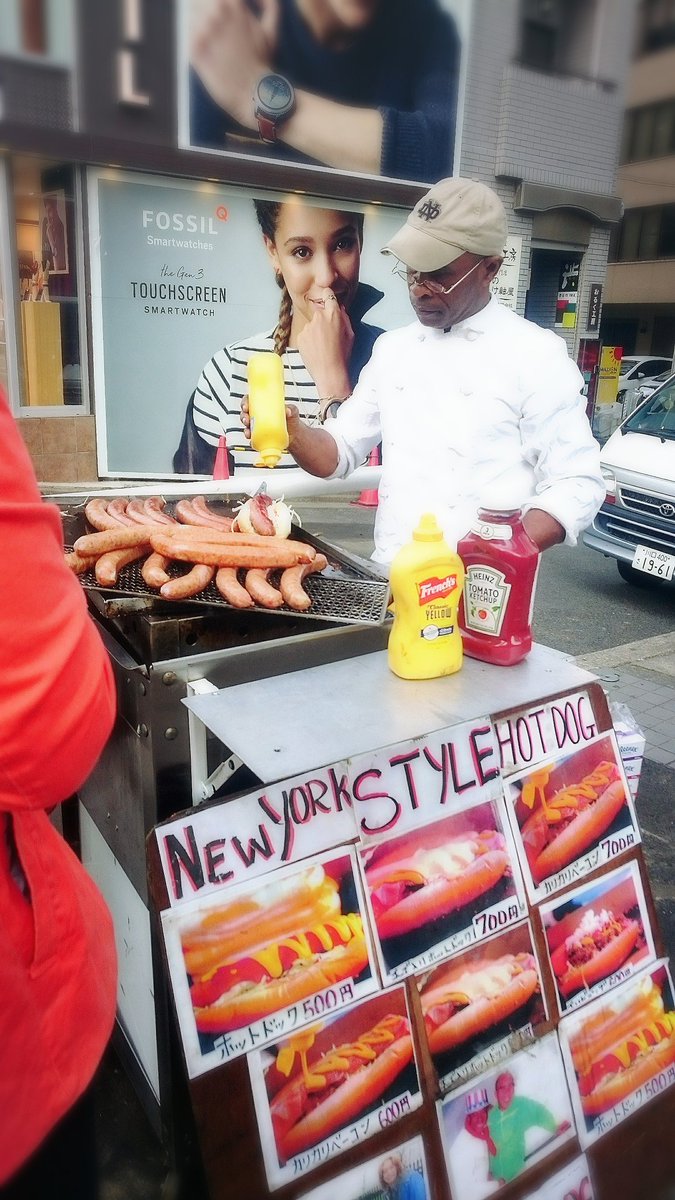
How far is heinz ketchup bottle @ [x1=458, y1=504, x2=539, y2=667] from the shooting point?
6.85ft

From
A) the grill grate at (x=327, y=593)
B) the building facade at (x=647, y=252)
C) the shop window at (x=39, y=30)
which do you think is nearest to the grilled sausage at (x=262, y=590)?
the grill grate at (x=327, y=593)

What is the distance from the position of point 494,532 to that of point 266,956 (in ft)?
3.55

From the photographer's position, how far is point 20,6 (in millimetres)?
7656

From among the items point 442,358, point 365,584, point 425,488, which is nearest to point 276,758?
point 365,584

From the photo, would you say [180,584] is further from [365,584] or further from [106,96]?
[106,96]

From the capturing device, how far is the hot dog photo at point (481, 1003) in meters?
1.83

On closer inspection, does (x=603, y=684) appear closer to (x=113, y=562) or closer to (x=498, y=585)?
(x=498, y=585)

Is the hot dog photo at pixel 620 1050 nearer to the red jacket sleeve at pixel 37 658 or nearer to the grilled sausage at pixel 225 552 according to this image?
the grilled sausage at pixel 225 552

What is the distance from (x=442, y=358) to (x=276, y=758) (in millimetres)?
1608

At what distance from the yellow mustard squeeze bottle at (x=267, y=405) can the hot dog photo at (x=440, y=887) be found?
1020 millimetres

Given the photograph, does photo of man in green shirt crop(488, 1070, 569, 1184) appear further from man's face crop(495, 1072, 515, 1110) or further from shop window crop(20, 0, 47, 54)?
shop window crop(20, 0, 47, 54)

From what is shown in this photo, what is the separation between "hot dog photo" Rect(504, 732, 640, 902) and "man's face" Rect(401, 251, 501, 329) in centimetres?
140

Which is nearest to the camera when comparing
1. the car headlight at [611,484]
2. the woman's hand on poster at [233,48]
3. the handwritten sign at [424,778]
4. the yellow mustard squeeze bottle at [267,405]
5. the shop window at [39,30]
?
the handwritten sign at [424,778]

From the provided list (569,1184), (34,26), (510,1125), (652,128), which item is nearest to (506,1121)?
(510,1125)
